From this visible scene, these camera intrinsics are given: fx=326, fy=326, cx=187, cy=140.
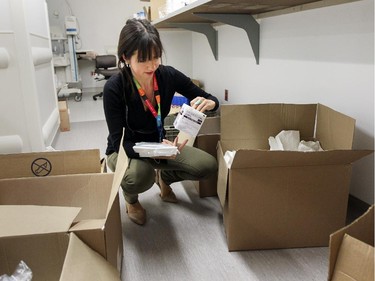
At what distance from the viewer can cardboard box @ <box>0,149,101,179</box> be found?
1176 millimetres

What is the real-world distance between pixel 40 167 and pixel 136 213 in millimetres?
504

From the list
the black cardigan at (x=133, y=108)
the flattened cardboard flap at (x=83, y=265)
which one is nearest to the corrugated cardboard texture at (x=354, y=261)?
the flattened cardboard flap at (x=83, y=265)

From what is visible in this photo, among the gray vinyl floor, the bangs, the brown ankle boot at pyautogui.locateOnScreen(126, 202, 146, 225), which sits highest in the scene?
the bangs

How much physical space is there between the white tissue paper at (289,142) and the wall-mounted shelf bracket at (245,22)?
816 millimetres

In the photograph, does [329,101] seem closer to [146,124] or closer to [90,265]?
[146,124]

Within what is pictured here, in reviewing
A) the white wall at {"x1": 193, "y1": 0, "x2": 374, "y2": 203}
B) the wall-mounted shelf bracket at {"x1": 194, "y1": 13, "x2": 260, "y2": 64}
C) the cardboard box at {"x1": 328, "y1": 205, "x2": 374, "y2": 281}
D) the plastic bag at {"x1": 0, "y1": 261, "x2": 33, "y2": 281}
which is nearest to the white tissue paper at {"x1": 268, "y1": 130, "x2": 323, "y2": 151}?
the white wall at {"x1": 193, "y1": 0, "x2": 374, "y2": 203}

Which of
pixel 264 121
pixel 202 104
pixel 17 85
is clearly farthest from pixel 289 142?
pixel 17 85

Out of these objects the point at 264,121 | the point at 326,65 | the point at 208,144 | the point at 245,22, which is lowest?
the point at 208,144

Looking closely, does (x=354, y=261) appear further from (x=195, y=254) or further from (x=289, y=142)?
(x=289, y=142)

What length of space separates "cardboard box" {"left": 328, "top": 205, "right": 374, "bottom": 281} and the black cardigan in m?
0.88

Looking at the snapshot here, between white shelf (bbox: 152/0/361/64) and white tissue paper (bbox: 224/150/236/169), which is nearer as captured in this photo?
white tissue paper (bbox: 224/150/236/169)

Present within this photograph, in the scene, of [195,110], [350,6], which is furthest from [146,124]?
[350,6]

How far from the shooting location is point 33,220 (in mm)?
860

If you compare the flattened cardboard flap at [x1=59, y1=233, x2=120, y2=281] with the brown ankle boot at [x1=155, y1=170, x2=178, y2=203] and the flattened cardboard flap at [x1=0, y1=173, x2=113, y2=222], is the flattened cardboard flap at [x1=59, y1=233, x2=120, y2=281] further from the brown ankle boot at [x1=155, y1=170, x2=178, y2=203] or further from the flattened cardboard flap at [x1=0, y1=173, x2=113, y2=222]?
the brown ankle boot at [x1=155, y1=170, x2=178, y2=203]
